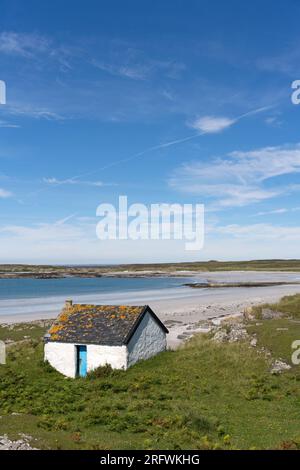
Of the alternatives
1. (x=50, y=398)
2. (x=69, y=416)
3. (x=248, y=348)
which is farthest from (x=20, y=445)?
(x=248, y=348)

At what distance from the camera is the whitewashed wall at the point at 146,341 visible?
2467cm

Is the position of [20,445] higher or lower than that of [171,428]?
higher

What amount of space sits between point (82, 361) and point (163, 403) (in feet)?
26.7

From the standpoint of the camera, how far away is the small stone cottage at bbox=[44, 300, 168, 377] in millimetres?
24062

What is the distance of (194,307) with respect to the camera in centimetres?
6138

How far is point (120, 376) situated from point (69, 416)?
7.03 m

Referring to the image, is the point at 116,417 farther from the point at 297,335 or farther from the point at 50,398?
the point at 297,335

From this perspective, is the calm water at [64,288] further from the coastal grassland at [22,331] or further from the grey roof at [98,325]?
the grey roof at [98,325]

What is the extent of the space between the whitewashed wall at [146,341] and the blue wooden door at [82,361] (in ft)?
8.84

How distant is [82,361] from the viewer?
80.5ft

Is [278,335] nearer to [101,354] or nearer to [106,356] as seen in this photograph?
[106,356]

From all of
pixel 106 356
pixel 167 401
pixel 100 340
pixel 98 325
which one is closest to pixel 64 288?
pixel 98 325

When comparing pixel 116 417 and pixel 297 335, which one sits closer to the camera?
pixel 116 417

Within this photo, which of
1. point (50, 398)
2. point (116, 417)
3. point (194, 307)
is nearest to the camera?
point (116, 417)
